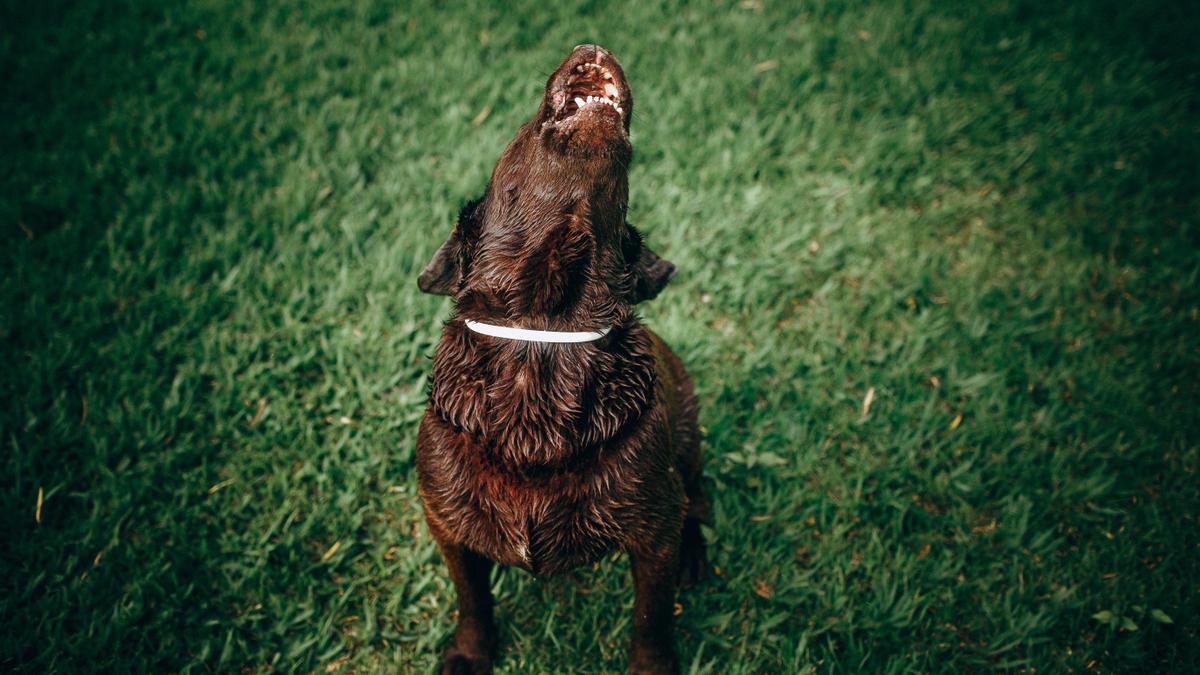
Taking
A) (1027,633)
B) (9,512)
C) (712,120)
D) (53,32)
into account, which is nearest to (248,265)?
(9,512)

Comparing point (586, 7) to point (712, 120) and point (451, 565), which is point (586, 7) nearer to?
point (712, 120)

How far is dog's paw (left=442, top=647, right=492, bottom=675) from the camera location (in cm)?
267

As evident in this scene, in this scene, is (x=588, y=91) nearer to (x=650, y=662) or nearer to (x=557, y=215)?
(x=557, y=215)

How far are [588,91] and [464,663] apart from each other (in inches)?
89.7

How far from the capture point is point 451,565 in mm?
2445

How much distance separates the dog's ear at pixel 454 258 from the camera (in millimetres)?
2166

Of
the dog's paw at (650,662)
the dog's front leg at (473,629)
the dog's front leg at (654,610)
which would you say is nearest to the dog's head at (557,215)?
the dog's front leg at (654,610)

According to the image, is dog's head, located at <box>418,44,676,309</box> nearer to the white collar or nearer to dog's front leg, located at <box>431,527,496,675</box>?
the white collar

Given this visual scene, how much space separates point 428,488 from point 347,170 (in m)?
2.92

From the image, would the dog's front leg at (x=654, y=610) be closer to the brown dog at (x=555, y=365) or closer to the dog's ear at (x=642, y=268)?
the brown dog at (x=555, y=365)

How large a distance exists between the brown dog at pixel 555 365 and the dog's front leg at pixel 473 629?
26 cm

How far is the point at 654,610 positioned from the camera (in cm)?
247

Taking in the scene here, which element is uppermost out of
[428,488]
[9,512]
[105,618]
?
[428,488]

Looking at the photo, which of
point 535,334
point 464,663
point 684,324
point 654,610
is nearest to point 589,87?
point 535,334
